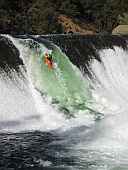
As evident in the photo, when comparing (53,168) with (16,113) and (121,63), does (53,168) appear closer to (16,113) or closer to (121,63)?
(16,113)

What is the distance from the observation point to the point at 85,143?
10.8m

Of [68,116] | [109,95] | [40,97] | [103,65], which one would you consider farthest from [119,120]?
[103,65]

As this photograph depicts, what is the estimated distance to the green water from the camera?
561 inches

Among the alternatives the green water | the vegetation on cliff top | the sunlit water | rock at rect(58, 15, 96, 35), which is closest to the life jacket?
the green water

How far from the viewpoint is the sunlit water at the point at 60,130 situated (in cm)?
973

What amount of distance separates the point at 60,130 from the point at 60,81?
298 centimetres

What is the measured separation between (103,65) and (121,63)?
1.23 meters

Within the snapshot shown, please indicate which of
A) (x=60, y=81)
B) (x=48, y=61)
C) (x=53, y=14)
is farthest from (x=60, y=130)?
(x=53, y=14)

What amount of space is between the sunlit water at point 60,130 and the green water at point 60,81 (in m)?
0.26

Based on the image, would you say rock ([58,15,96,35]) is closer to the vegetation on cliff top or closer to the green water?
the vegetation on cliff top

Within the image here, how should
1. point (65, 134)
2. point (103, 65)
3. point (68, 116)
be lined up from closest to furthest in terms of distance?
point (65, 134) < point (68, 116) < point (103, 65)

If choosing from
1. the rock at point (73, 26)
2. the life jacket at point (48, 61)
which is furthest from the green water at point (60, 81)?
the rock at point (73, 26)

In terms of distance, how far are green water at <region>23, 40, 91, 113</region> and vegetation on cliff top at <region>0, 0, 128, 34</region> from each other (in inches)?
376

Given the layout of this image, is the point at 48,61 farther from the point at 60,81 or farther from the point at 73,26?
the point at 73,26
